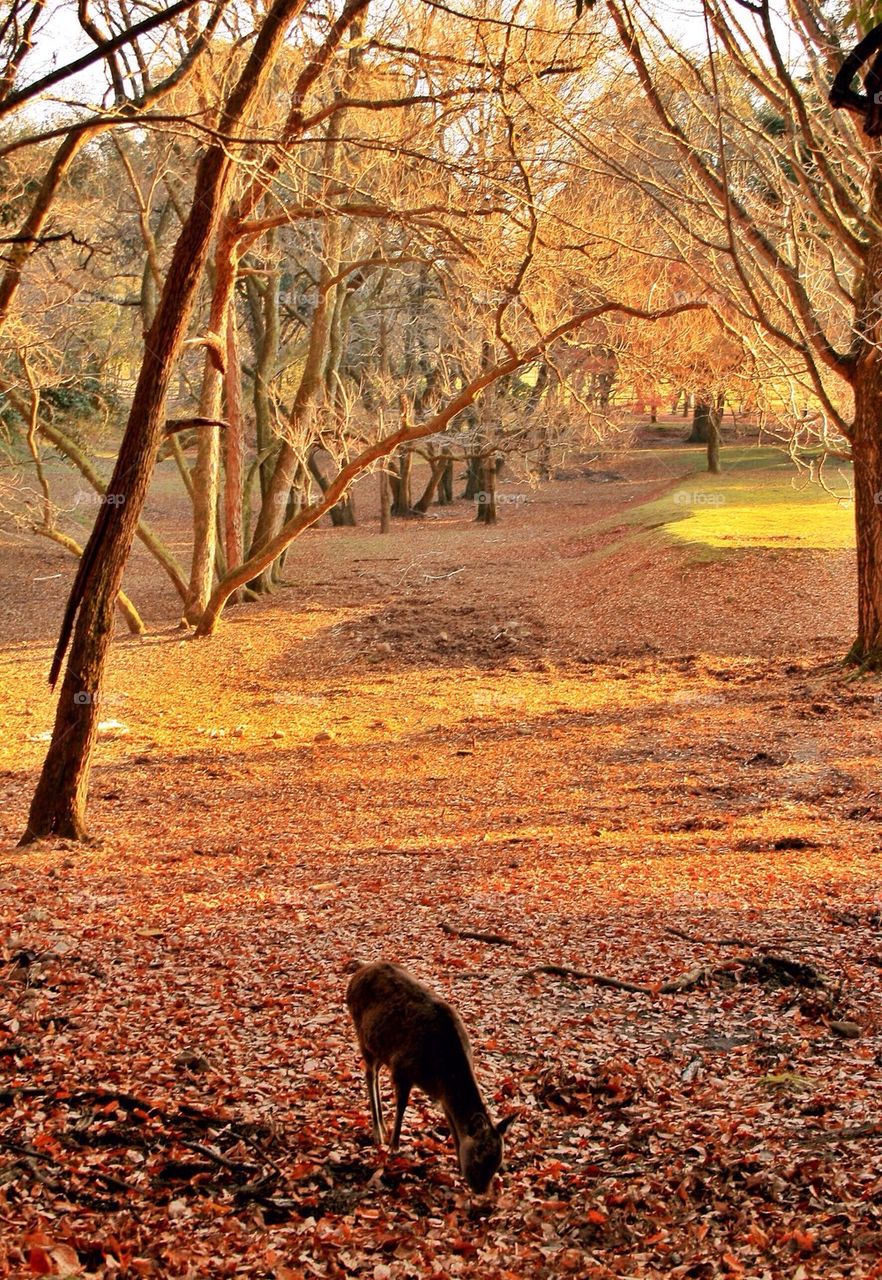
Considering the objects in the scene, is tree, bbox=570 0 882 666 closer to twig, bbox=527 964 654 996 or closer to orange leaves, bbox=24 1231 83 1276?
twig, bbox=527 964 654 996

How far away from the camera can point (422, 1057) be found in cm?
366

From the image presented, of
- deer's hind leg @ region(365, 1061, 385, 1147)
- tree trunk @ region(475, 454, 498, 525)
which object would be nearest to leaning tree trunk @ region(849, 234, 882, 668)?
deer's hind leg @ region(365, 1061, 385, 1147)

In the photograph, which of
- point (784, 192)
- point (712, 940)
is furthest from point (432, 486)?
point (712, 940)

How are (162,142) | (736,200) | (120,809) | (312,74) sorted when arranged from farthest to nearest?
(162,142) < (312,74) < (736,200) < (120,809)

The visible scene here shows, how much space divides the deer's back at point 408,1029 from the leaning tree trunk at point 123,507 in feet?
17.7

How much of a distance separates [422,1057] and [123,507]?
19.9 feet

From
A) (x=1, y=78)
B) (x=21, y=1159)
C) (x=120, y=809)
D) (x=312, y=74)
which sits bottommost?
(x=120, y=809)

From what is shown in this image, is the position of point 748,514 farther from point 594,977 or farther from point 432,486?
point 594,977

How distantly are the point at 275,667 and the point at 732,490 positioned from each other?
20839 mm

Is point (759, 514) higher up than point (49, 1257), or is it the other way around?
point (759, 514)

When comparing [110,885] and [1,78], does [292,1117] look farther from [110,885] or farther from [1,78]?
[1,78]

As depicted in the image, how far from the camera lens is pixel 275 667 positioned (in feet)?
60.0

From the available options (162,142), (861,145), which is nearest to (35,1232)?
(861,145)

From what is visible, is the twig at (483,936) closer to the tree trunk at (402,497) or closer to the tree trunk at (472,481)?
the tree trunk at (402,497)
